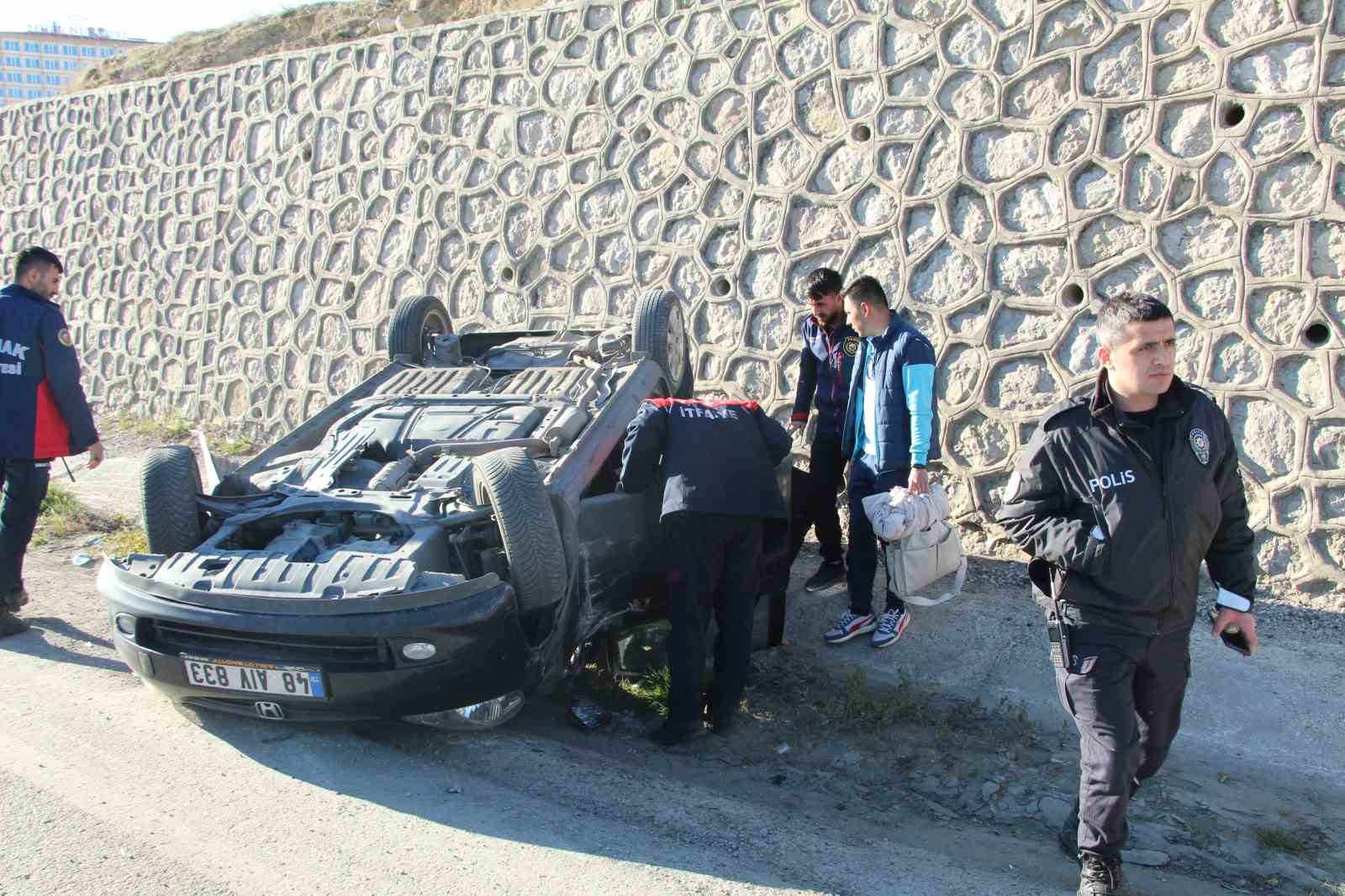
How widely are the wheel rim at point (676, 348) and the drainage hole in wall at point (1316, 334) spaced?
3.55m

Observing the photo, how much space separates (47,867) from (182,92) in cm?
1086

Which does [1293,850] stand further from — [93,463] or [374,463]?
[93,463]

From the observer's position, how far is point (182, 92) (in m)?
11.9

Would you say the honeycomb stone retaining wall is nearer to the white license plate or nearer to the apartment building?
the white license plate

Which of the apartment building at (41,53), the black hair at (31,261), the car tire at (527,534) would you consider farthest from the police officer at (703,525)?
the apartment building at (41,53)

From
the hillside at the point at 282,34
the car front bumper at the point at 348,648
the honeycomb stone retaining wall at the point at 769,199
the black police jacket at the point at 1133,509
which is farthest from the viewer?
the hillside at the point at 282,34

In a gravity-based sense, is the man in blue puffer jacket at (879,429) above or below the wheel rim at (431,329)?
below

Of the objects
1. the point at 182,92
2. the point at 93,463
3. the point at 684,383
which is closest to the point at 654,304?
the point at 684,383

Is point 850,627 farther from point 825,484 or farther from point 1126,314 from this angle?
point 1126,314

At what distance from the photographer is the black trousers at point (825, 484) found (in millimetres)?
6121

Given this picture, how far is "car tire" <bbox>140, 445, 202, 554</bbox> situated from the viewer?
4621 millimetres

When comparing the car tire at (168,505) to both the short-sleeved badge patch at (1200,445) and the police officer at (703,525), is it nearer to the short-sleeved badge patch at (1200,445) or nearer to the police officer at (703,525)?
the police officer at (703,525)

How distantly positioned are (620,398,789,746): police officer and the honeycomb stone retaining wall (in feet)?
9.16

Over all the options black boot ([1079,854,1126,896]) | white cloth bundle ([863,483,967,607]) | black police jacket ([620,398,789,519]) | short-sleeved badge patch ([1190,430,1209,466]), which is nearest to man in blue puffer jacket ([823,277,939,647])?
white cloth bundle ([863,483,967,607])
